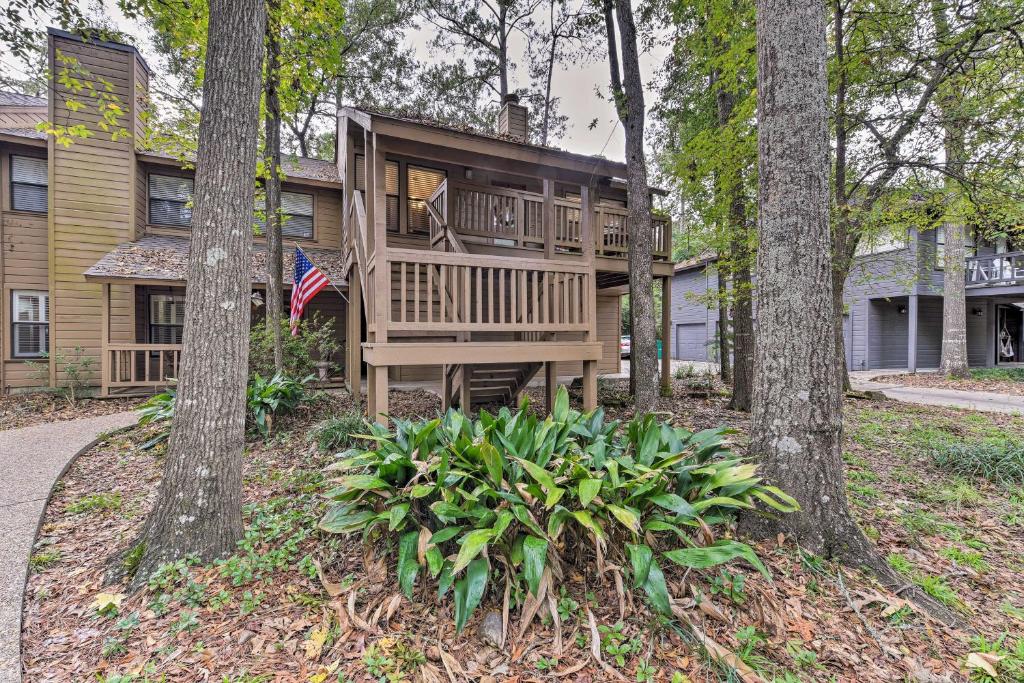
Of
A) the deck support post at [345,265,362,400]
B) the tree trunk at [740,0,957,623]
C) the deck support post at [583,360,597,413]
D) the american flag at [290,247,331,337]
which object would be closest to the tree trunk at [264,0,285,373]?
the american flag at [290,247,331,337]

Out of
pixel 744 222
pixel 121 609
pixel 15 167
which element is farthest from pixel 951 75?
pixel 15 167

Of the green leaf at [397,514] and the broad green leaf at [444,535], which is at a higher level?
the green leaf at [397,514]

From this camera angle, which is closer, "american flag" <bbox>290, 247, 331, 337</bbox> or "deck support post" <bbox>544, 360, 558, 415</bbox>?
"deck support post" <bbox>544, 360, 558, 415</bbox>

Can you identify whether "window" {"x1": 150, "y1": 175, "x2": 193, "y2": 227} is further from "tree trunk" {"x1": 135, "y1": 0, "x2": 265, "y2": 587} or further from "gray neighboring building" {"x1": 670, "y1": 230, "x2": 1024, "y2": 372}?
"gray neighboring building" {"x1": 670, "y1": 230, "x2": 1024, "y2": 372}

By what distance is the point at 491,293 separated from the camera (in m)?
5.11

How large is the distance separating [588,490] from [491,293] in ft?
10.2

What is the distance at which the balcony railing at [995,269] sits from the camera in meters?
13.5

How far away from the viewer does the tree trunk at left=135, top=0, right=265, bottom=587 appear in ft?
9.32

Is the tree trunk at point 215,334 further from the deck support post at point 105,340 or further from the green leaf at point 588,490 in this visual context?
the deck support post at point 105,340

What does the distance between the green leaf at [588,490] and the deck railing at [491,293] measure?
287 cm

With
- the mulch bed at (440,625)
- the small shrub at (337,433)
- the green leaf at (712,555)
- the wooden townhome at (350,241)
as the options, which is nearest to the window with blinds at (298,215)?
the wooden townhome at (350,241)

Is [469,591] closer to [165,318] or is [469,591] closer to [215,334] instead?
[215,334]

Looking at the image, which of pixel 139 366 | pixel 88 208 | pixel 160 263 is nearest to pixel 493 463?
pixel 160 263

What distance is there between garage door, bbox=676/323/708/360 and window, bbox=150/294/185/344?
1977 cm
